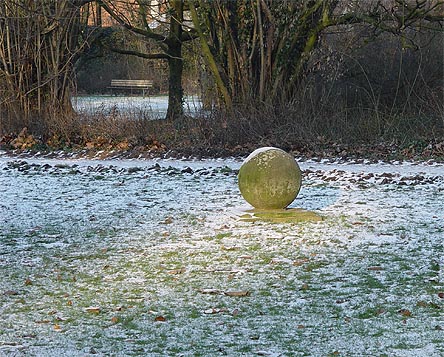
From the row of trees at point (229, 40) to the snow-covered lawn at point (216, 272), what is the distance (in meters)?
5.78

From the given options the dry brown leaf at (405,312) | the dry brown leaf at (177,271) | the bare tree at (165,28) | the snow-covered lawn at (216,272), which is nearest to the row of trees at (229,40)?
the bare tree at (165,28)

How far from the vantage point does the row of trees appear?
17.5m

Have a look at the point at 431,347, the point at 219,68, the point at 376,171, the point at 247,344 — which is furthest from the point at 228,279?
the point at 219,68

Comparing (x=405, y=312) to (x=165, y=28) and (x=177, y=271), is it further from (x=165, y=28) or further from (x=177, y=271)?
(x=165, y=28)

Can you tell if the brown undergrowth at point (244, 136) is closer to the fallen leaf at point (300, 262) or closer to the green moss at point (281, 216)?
the green moss at point (281, 216)

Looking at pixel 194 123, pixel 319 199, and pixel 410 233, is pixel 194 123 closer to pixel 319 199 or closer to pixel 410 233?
pixel 319 199

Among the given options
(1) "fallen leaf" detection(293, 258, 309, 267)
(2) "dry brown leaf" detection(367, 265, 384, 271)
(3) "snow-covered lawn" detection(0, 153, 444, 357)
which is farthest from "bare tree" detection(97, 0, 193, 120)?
(2) "dry brown leaf" detection(367, 265, 384, 271)

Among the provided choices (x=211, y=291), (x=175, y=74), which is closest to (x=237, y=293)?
(x=211, y=291)

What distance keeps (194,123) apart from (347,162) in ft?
12.1

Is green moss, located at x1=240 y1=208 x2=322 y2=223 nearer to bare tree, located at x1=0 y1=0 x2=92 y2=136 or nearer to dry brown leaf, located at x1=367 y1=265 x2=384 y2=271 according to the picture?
dry brown leaf, located at x1=367 y1=265 x2=384 y2=271

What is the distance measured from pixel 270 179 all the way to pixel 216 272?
246cm

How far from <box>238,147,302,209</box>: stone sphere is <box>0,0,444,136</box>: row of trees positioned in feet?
25.7

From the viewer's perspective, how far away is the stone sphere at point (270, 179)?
31.5ft

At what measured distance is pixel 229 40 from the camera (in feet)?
59.3
